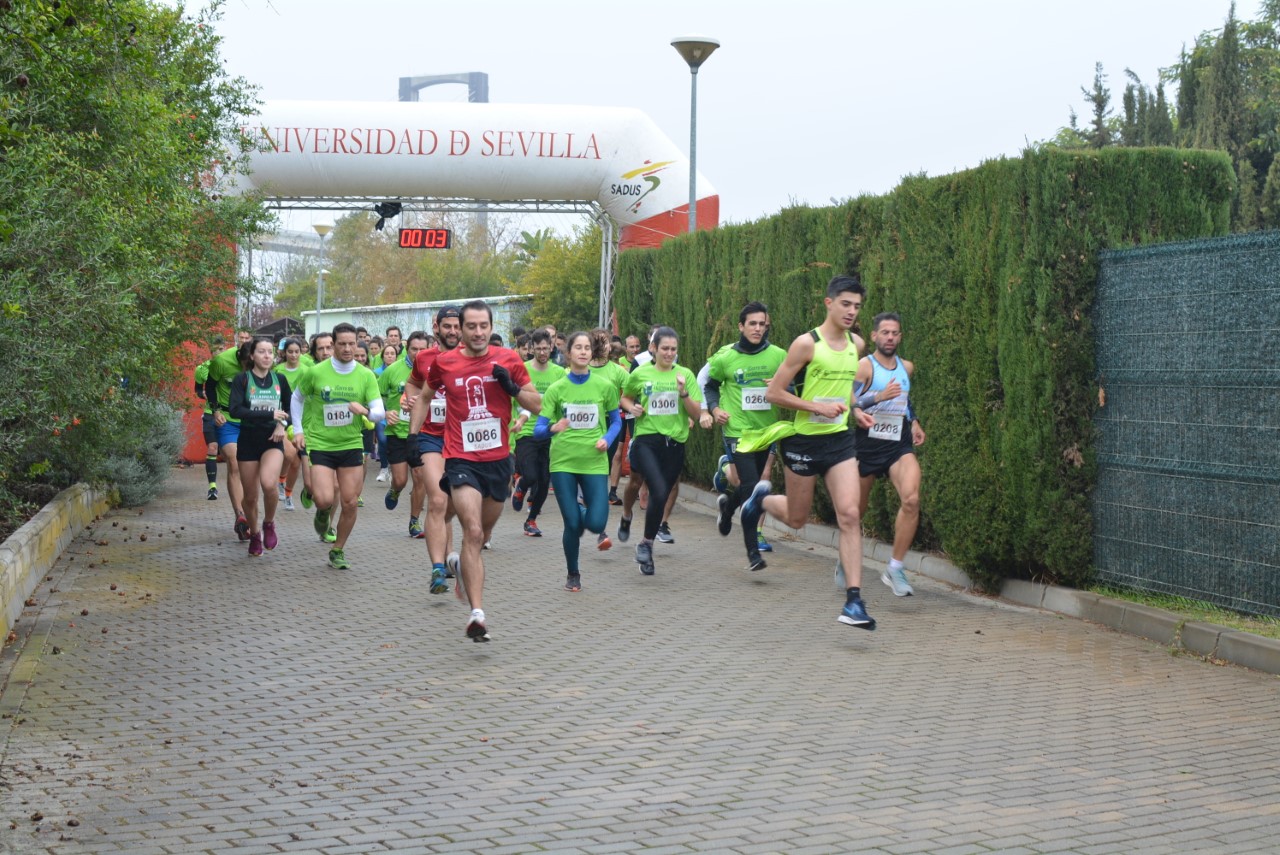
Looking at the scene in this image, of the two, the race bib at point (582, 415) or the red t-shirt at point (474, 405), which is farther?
Answer: the race bib at point (582, 415)

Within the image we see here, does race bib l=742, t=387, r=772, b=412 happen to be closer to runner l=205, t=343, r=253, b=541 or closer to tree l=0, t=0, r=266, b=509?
tree l=0, t=0, r=266, b=509

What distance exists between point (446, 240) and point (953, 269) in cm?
1748

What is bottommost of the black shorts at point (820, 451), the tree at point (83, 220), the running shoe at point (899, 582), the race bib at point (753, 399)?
the running shoe at point (899, 582)

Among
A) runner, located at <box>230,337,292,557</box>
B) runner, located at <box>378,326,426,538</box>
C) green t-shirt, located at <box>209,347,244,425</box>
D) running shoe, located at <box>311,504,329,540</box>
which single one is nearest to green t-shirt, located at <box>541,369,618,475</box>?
runner, located at <box>378,326,426,538</box>

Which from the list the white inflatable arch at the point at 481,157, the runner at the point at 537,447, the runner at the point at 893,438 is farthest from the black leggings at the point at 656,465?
the white inflatable arch at the point at 481,157

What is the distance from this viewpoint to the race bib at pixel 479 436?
9211mm

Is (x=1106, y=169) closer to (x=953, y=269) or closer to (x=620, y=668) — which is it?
(x=953, y=269)

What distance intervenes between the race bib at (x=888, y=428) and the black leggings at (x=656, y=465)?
2.13 metres

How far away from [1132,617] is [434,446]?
15.4 feet

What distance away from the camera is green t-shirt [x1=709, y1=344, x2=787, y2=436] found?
41.6ft

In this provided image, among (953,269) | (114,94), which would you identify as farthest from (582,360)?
(114,94)

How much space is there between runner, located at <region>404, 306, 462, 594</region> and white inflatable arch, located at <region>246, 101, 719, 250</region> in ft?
45.1

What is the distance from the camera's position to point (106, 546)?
1364cm

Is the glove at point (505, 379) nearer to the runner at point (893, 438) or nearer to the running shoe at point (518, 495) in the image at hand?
the runner at point (893, 438)
